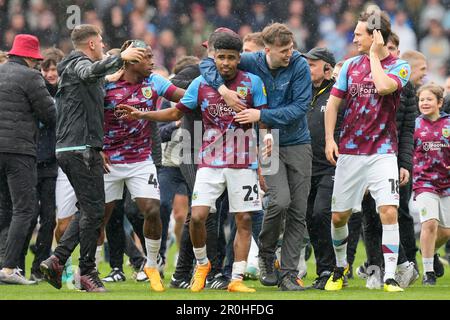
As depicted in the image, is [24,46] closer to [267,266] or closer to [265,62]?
[265,62]

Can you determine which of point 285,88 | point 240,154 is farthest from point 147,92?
point 285,88

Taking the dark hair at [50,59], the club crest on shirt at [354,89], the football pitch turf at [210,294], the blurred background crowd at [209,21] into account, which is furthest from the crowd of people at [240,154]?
the blurred background crowd at [209,21]

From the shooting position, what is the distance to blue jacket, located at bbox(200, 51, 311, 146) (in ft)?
32.6

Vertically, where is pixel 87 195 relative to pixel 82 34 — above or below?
below

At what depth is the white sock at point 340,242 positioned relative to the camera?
10336 mm

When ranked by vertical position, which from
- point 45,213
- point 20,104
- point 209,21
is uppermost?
point 209,21

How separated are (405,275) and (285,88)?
228cm

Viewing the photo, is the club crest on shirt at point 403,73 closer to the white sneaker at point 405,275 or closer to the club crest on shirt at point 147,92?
the white sneaker at point 405,275

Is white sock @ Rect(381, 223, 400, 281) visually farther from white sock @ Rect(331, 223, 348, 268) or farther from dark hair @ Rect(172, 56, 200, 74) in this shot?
dark hair @ Rect(172, 56, 200, 74)

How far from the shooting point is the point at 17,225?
37.0ft

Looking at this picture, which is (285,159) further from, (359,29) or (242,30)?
(242,30)

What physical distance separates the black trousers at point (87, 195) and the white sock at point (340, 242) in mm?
2143

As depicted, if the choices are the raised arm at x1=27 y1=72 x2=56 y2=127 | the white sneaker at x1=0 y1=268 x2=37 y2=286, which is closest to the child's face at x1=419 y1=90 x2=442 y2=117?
the raised arm at x1=27 y1=72 x2=56 y2=127

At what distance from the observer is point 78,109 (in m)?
9.97
